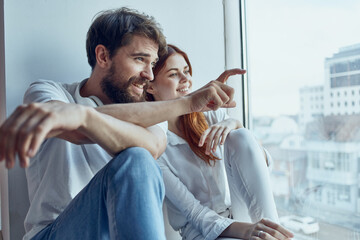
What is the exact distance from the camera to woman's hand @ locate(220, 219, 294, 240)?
42.3 inches

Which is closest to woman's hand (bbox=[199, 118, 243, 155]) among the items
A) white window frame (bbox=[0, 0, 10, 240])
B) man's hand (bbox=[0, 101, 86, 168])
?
man's hand (bbox=[0, 101, 86, 168])

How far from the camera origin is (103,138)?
839mm

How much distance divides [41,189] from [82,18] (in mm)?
748

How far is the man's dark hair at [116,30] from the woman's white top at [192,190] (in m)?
0.41

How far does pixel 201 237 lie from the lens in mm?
1267

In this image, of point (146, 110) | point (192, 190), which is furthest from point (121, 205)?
point (192, 190)

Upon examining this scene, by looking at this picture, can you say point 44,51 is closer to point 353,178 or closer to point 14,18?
point 14,18

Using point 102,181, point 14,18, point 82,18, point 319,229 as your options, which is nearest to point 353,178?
point 319,229

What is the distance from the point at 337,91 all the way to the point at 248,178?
59 centimetres

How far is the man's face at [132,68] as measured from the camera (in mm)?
1382

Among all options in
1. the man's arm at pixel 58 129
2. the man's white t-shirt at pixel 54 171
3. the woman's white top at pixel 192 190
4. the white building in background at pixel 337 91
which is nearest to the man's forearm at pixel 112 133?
the man's arm at pixel 58 129

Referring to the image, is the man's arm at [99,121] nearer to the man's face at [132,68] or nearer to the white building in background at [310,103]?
the man's face at [132,68]

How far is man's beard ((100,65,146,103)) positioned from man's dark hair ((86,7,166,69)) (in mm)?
103

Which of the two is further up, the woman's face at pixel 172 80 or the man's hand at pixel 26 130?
the woman's face at pixel 172 80
